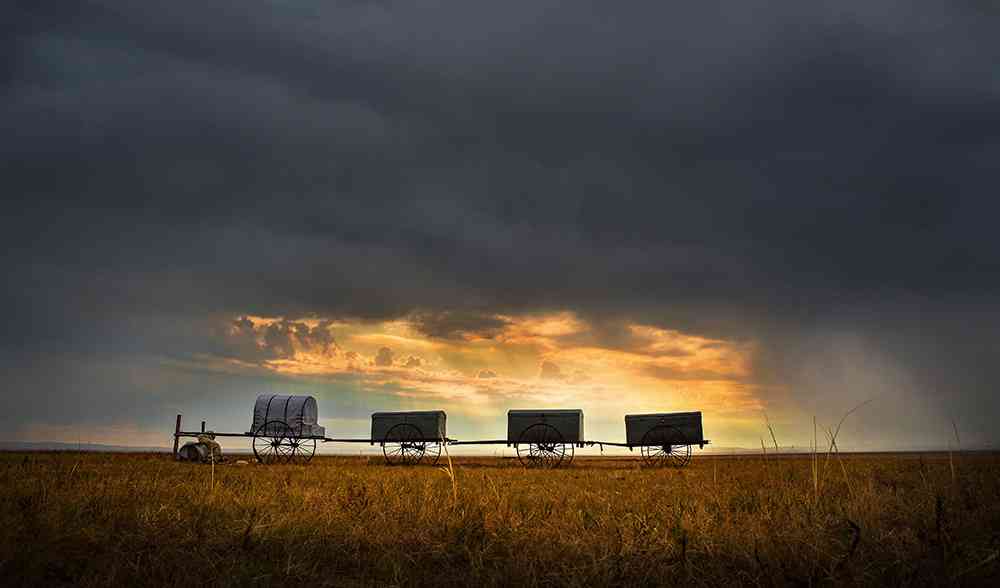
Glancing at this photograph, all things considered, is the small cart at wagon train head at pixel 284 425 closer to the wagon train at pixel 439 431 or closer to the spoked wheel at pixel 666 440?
the wagon train at pixel 439 431

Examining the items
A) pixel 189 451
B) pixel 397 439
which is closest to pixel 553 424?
pixel 397 439

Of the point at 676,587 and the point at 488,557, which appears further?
the point at 488,557

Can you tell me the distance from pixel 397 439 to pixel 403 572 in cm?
2255

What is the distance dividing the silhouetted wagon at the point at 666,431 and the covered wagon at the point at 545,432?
2780mm

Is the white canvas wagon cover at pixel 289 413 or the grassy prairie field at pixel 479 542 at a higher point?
the white canvas wagon cover at pixel 289 413

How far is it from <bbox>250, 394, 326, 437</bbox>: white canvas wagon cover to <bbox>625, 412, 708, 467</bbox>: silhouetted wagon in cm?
1290

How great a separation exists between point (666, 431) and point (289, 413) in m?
15.4

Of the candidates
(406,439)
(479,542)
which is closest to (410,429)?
(406,439)

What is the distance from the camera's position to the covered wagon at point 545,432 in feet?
79.2

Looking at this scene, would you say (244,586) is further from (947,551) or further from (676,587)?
(947,551)

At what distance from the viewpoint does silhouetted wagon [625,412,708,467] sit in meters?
24.9

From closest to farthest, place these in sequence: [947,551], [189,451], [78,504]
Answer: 1. [947,551]
2. [78,504]
3. [189,451]

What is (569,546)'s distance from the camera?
169 inches

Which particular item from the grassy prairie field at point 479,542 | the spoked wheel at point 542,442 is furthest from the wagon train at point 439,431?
the grassy prairie field at point 479,542
